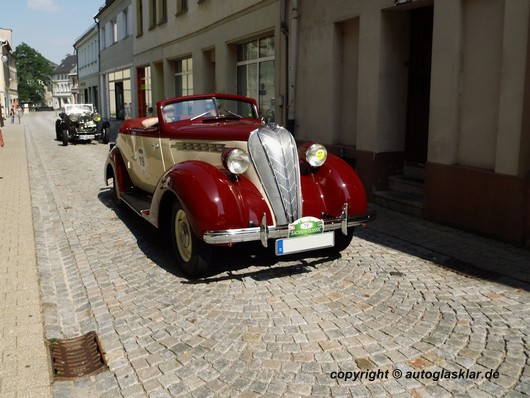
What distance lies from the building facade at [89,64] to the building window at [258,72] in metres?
23.4

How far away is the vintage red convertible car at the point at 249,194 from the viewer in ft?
13.5

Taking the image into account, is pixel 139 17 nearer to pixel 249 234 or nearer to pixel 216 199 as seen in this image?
pixel 216 199

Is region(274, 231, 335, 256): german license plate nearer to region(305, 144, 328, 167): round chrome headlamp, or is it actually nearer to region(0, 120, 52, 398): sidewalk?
region(305, 144, 328, 167): round chrome headlamp

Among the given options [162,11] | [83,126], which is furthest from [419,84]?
[83,126]

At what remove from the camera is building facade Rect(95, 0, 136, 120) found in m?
24.2

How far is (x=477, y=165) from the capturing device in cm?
610

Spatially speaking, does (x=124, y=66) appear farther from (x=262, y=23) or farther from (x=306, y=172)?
(x=306, y=172)

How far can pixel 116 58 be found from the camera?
88.9ft

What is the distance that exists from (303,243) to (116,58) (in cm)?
2565

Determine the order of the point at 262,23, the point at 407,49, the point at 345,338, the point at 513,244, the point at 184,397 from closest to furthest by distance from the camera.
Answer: the point at 184,397
the point at 345,338
the point at 513,244
the point at 407,49
the point at 262,23

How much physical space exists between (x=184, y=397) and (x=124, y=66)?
80.8 ft

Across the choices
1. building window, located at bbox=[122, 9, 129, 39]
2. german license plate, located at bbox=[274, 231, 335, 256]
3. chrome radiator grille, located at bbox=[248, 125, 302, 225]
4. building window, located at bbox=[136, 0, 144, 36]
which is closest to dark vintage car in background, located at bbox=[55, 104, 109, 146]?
building window, located at bbox=[136, 0, 144, 36]

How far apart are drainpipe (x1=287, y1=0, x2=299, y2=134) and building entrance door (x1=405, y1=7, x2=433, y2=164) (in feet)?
Answer: 8.53

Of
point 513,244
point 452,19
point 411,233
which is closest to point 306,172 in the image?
point 411,233
